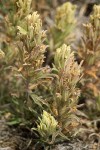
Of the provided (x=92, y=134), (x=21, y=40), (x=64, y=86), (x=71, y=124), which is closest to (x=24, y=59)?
(x=21, y=40)

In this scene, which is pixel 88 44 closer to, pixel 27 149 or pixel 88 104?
pixel 88 104

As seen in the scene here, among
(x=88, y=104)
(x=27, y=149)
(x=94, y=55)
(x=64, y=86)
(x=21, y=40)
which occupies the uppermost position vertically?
(x=21, y=40)

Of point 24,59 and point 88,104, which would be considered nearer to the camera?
point 24,59

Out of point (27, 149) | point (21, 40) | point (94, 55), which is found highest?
point (21, 40)

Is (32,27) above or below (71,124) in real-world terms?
above

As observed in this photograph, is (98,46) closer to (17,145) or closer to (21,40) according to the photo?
(21,40)

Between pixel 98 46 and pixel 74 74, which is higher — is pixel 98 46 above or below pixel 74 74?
above

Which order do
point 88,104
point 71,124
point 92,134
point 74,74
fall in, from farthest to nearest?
1. point 88,104
2. point 92,134
3. point 71,124
4. point 74,74

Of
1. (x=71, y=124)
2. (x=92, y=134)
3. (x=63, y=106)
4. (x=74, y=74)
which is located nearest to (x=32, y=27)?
(x=74, y=74)

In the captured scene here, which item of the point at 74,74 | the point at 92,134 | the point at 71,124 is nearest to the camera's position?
the point at 74,74
